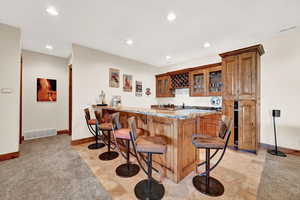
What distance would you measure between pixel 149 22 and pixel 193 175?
306 centimetres

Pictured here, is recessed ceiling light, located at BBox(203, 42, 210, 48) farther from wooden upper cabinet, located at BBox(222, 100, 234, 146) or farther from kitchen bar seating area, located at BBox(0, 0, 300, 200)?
wooden upper cabinet, located at BBox(222, 100, 234, 146)

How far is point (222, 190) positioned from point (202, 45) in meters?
3.47

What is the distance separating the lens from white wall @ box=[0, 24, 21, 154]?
2.55 meters

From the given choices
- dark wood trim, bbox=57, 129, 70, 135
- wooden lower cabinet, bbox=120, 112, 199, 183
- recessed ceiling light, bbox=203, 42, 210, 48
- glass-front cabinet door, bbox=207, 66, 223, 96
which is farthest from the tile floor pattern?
recessed ceiling light, bbox=203, 42, 210, 48

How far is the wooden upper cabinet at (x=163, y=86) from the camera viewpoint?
533cm

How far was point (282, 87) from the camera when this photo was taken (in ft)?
9.66

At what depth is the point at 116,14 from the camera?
7.45 ft

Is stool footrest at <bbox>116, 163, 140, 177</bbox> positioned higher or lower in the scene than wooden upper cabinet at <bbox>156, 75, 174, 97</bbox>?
lower

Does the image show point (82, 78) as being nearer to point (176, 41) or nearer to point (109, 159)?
point (109, 159)

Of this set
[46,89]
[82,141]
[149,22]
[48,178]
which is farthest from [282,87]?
[46,89]

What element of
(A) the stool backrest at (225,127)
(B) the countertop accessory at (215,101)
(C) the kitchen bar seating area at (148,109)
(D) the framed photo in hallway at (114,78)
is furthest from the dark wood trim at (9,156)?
(B) the countertop accessory at (215,101)

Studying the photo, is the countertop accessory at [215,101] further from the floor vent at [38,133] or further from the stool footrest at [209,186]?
the floor vent at [38,133]

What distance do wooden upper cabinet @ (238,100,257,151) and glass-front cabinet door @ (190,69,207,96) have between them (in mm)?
1305

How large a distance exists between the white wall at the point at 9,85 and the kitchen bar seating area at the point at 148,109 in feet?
0.05
